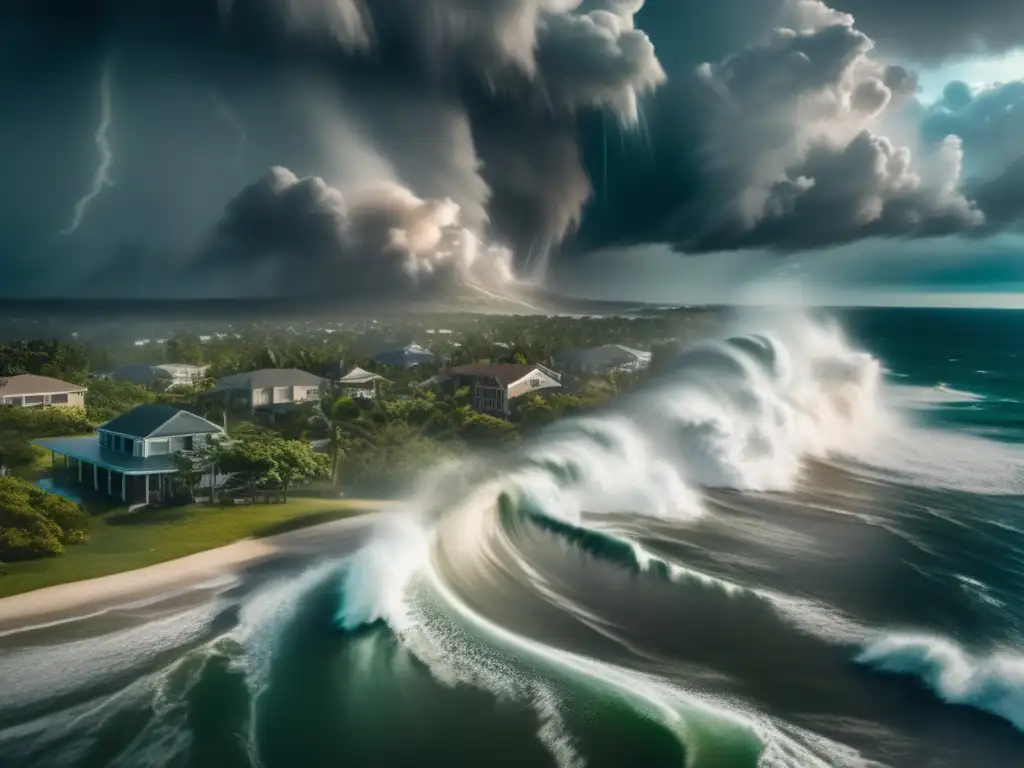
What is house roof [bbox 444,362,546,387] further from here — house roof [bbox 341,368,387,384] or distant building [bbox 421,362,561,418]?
house roof [bbox 341,368,387,384]

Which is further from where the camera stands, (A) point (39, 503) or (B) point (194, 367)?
(B) point (194, 367)

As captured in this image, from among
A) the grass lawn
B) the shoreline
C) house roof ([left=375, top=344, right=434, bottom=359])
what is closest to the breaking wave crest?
the shoreline

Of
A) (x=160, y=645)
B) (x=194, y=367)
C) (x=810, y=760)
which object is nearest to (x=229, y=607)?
(x=160, y=645)

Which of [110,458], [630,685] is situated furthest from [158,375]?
[630,685]

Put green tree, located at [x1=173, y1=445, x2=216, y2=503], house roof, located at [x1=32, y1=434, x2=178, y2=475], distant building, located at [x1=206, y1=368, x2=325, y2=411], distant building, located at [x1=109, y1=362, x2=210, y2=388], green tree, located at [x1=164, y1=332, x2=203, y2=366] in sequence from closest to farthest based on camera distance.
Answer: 1. house roof, located at [x1=32, y1=434, x2=178, y2=475]
2. green tree, located at [x1=173, y1=445, x2=216, y2=503]
3. distant building, located at [x1=206, y1=368, x2=325, y2=411]
4. distant building, located at [x1=109, y1=362, x2=210, y2=388]
5. green tree, located at [x1=164, y1=332, x2=203, y2=366]

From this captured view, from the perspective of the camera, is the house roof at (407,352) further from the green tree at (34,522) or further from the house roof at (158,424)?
the green tree at (34,522)

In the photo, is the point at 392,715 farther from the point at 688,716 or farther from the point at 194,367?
the point at 194,367
